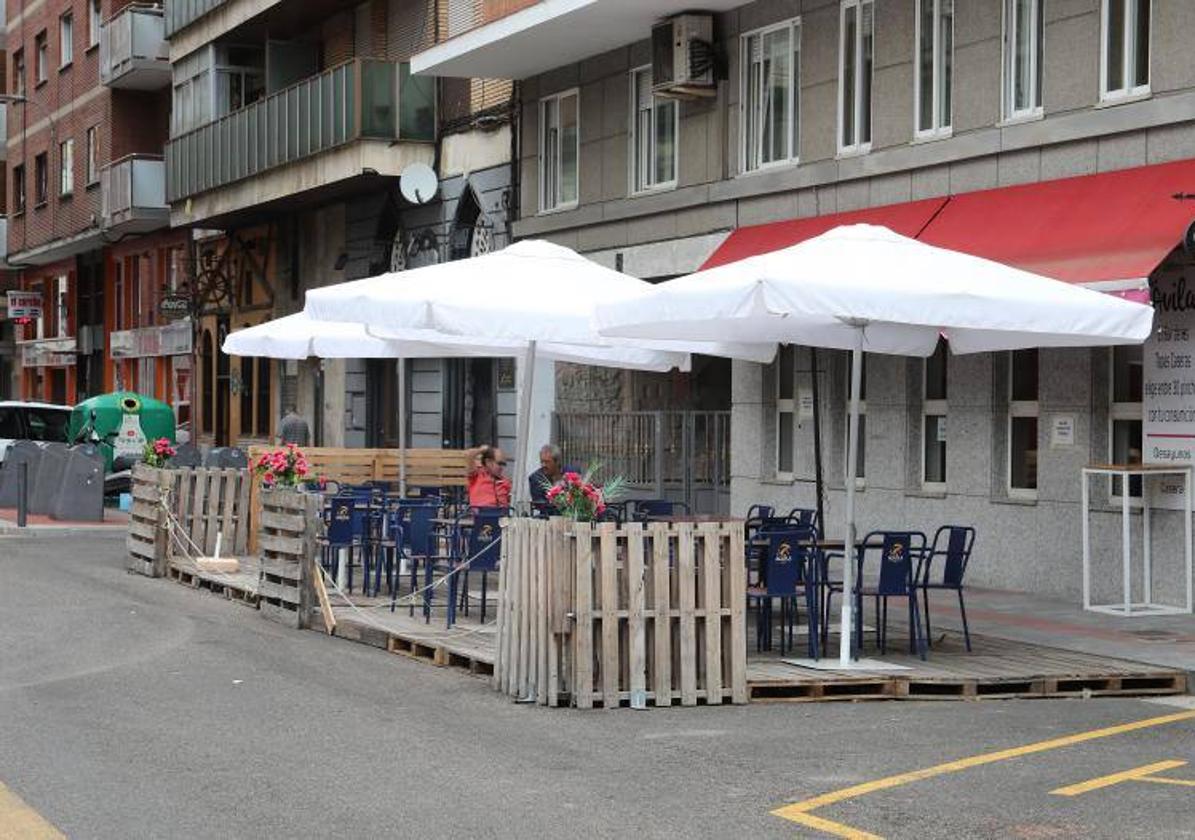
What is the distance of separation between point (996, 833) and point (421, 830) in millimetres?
2318

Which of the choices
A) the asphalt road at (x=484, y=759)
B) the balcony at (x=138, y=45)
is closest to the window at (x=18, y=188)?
the balcony at (x=138, y=45)

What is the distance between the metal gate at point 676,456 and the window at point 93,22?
26266 mm

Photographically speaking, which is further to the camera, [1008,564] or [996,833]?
[1008,564]

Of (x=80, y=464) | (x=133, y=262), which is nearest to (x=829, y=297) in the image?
(x=80, y=464)

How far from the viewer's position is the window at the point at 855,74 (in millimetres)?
18688

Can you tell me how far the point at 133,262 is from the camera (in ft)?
145

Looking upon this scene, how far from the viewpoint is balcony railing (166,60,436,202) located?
27.8 meters

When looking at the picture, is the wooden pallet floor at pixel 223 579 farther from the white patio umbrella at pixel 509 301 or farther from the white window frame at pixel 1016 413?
the white window frame at pixel 1016 413

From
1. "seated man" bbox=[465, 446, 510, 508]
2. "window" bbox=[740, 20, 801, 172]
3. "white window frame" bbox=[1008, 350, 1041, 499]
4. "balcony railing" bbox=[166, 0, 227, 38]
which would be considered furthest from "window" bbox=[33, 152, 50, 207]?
"white window frame" bbox=[1008, 350, 1041, 499]

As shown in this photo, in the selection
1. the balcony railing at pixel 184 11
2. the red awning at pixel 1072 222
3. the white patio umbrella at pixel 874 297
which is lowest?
the white patio umbrella at pixel 874 297

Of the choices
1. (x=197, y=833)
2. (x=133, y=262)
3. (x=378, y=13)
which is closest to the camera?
(x=197, y=833)

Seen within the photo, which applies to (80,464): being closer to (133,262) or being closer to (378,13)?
(378,13)

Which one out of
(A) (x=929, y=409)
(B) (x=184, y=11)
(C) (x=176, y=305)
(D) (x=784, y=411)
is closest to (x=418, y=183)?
(D) (x=784, y=411)

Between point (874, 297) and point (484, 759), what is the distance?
3.93m
